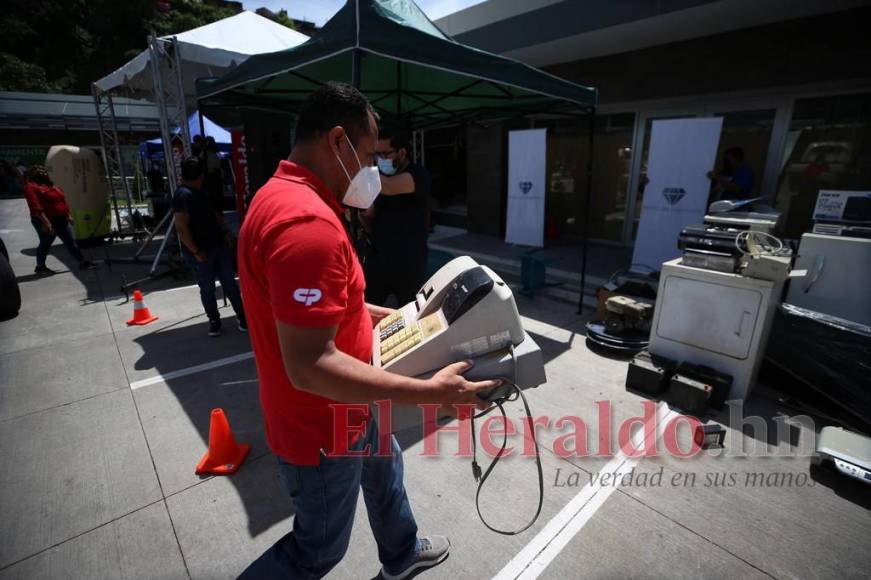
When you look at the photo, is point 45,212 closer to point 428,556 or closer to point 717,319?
point 428,556

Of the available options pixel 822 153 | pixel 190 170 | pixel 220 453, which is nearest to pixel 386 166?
pixel 190 170

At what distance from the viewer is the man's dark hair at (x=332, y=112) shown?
1.19 metres

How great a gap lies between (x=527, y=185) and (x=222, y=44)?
18.4 feet

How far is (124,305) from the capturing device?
5715mm

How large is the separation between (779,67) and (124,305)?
9.60 m

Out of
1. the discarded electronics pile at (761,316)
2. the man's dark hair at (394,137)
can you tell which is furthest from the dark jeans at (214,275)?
the discarded electronics pile at (761,316)

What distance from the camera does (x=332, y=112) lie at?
1190 millimetres

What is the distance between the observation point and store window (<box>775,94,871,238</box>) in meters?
5.51

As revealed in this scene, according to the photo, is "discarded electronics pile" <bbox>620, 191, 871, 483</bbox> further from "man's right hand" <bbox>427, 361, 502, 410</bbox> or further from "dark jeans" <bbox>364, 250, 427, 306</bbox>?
"man's right hand" <bbox>427, 361, 502, 410</bbox>

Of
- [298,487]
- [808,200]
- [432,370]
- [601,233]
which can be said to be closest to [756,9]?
[808,200]

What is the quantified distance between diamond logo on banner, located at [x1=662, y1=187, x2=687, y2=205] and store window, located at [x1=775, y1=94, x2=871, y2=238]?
152 cm

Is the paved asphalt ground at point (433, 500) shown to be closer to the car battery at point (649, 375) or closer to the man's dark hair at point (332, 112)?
the car battery at point (649, 375)

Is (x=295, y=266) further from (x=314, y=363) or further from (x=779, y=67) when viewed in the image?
(x=779, y=67)

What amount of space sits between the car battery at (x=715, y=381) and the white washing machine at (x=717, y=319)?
9 centimetres
